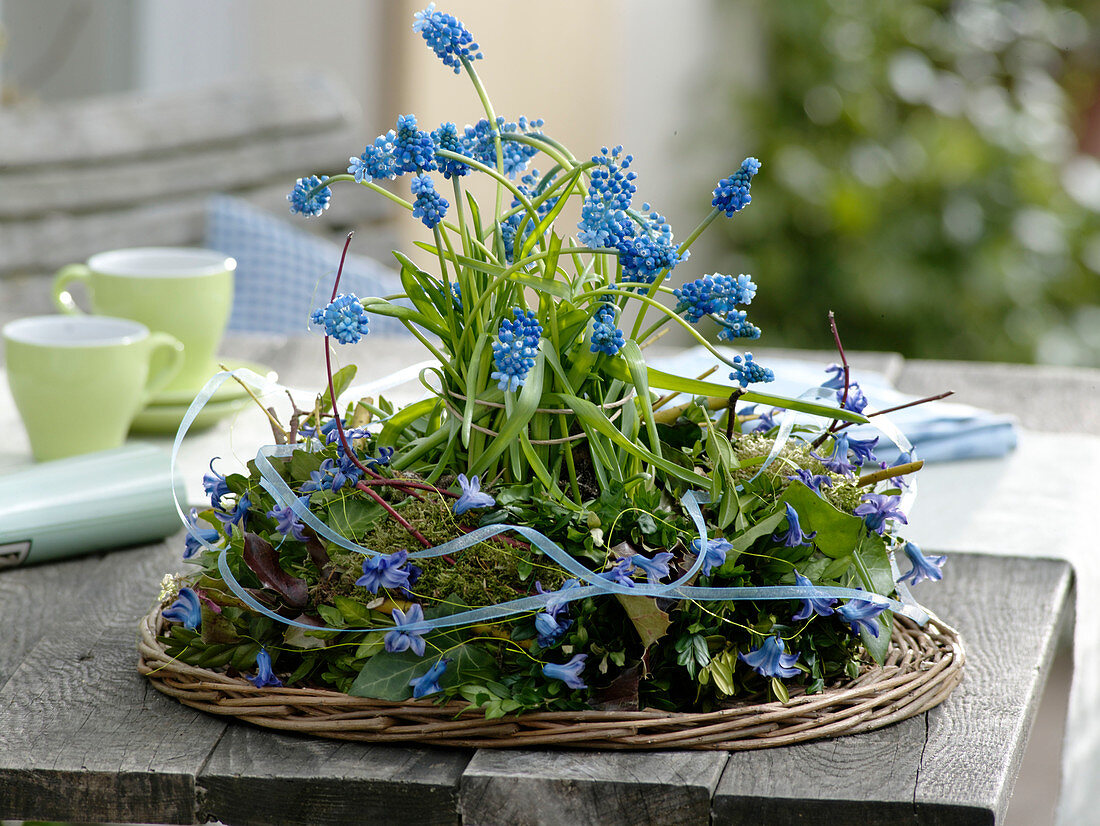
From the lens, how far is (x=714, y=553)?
2.05 feet

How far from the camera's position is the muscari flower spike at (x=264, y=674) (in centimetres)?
64

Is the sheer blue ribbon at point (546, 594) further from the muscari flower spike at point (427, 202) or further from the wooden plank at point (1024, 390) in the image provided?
the wooden plank at point (1024, 390)

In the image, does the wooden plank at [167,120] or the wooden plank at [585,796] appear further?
the wooden plank at [167,120]

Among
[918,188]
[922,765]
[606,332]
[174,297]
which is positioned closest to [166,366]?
[174,297]

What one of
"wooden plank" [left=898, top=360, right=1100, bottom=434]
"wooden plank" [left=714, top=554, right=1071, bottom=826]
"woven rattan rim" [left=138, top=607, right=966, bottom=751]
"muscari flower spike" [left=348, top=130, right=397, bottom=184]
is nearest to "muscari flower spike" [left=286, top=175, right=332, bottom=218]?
"muscari flower spike" [left=348, top=130, right=397, bottom=184]

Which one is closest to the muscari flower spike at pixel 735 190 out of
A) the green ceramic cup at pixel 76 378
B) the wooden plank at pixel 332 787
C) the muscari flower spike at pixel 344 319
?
the muscari flower spike at pixel 344 319

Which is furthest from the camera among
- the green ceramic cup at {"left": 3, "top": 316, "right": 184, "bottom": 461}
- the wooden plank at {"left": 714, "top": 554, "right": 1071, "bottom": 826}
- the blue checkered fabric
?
the blue checkered fabric

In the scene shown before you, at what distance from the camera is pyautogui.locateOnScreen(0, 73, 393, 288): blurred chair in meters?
1.92

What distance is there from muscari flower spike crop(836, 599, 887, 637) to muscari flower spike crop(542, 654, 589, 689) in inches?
5.3

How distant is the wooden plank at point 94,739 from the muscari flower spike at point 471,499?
0.16 meters

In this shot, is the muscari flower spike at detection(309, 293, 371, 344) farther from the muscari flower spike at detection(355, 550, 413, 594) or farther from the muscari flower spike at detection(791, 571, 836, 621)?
the muscari flower spike at detection(791, 571, 836, 621)

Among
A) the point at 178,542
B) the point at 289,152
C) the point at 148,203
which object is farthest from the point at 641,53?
the point at 178,542

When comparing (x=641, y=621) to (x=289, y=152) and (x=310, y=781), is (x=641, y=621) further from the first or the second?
(x=289, y=152)

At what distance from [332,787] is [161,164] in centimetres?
165
